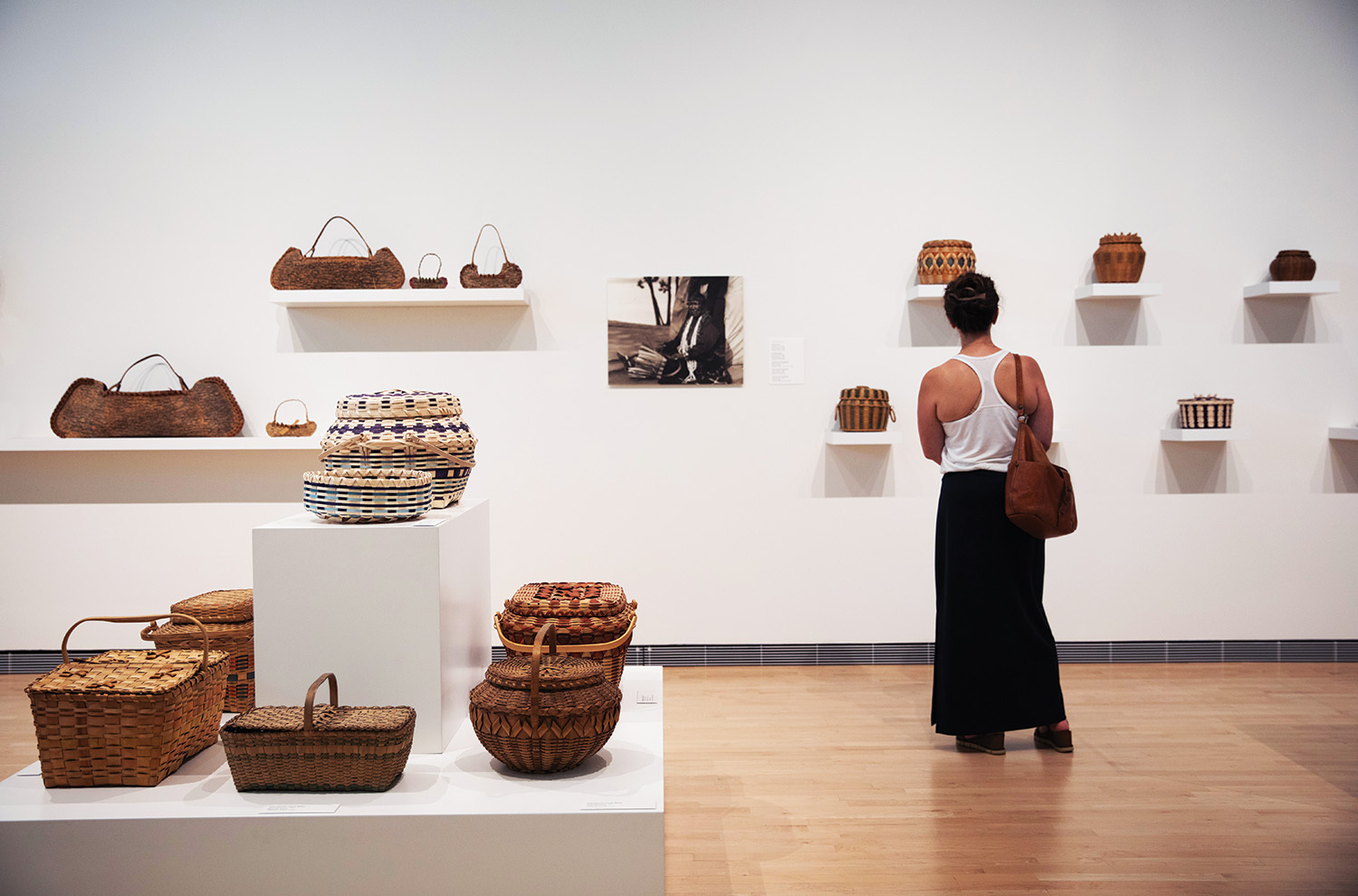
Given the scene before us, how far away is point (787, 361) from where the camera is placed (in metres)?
4.49

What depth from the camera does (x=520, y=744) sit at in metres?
2.00

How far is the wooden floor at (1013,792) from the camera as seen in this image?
238 cm

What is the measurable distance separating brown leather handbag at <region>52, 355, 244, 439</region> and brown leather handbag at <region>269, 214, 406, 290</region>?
592 millimetres

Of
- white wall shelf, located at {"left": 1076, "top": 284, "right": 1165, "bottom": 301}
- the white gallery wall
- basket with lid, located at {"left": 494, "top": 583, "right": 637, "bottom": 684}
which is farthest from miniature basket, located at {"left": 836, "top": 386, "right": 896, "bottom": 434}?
basket with lid, located at {"left": 494, "top": 583, "right": 637, "bottom": 684}

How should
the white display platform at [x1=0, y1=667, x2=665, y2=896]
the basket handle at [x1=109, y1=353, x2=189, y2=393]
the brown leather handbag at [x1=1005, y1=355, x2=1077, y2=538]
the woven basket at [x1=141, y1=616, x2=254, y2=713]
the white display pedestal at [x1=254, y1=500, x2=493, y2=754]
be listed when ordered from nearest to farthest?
the white display platform at [x1=0, y1=667, x2=665, y2=896] < the white display pedestal at [x1=254, y1=500, x2=493, y2=754] < the woven basket at [x1=141, y1=616, x2=254, y2=713] < the brown leather handbag at [x1=1005, y1=355, x2=1077, y2=538] < the basket handle at [x1=109, y1=353, x2=189, y2=393]

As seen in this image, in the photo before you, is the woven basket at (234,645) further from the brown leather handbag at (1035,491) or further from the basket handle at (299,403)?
the brown leather handbag at (1035,491)

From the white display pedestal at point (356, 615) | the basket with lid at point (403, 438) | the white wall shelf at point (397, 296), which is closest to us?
the white display pedestal at point (356, 615)

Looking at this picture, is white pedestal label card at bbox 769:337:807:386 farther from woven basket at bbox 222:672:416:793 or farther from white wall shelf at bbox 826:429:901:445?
woven basket at bbox 222:672:416:793

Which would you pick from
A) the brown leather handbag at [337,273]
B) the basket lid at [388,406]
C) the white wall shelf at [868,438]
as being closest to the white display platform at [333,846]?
the basket lid at [388,406]

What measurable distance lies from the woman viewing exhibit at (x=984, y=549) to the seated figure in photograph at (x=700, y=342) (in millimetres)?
1460

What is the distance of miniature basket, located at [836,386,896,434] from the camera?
4309 millimetres

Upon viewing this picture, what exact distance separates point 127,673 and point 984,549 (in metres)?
2.39

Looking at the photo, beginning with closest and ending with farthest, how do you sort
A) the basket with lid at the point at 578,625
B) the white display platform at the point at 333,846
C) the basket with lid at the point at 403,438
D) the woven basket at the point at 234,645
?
the white display platform at the point at 333,846 < the basket with lid at the point at 403,438 < the basket with lid at the point at 578,625 < the woven basket at the point at 234,645

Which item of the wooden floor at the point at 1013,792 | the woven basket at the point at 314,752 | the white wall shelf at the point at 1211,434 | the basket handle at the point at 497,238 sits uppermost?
the basket handle at the point at 497,238
